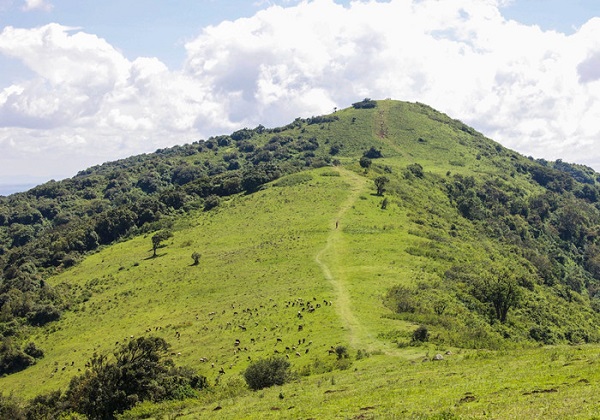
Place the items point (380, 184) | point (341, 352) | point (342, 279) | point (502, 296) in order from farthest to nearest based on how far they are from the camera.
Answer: point (380, 184) → point (342, 279) → point (502, 296) → point (341, 352)

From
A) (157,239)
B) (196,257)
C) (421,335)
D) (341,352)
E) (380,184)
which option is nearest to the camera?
(341,352)

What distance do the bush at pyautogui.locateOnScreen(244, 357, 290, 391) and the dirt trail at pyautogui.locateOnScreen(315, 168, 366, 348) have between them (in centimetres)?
861

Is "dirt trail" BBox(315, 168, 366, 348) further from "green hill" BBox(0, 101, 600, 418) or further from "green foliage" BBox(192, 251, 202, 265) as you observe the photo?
"green foliage" BBox(192, 251, 202, 265)

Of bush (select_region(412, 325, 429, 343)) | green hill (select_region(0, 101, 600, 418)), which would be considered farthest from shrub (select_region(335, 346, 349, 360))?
bush (select_region(412, 325, 429, 343))

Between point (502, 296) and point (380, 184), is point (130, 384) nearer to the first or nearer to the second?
point (502, 296)

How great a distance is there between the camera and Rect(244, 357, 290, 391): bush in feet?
129

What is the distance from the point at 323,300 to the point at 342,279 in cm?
797

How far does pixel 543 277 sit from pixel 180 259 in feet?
239

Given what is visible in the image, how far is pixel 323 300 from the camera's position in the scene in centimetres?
5884

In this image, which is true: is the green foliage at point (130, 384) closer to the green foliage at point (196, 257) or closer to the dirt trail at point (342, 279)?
the dirt trail at point (342, 279)

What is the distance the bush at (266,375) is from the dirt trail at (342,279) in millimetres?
8606

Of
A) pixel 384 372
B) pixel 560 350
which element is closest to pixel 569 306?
pixel 560 350

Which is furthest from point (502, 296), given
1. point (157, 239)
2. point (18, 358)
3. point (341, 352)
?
point (157, 239)

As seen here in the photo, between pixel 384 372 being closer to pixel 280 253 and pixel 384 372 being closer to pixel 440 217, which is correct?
pixel 280 253
